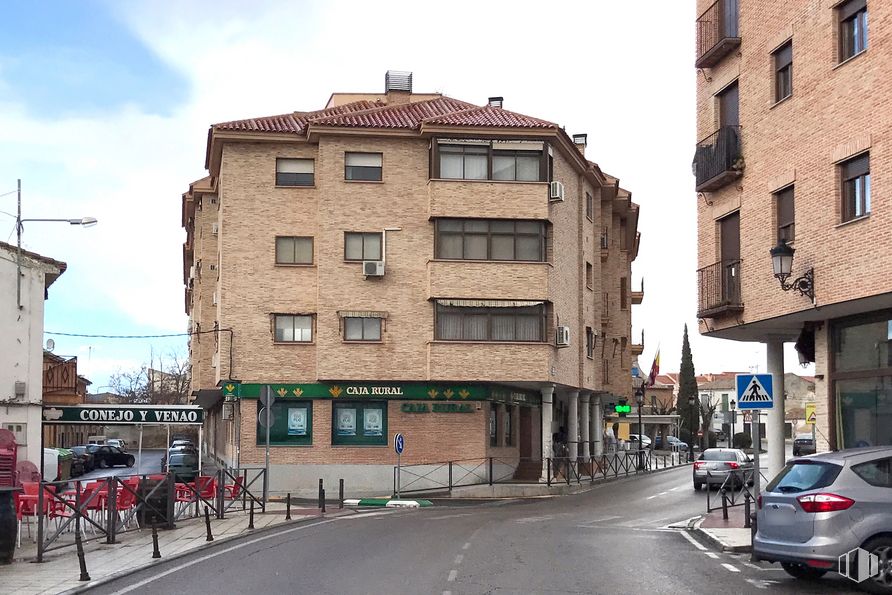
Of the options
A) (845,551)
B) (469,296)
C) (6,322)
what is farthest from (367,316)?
(845,551)

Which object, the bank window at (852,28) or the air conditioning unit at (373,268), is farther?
the air conditioning unit at (373,268)

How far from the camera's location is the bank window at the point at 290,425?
1441 inches

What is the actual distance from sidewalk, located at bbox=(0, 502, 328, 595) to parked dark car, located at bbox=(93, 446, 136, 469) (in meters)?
40.4

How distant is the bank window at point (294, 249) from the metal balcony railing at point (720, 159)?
1655 centimetres

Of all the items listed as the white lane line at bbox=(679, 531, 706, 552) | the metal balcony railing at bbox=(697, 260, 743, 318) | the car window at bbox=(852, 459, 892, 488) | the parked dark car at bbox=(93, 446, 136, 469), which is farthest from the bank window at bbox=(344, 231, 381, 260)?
the parked dark car at bbox=(93, 446, 136, 469)

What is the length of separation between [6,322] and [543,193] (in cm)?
1789

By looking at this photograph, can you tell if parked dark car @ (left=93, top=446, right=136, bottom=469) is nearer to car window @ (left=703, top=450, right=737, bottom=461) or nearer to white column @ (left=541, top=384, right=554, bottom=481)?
white column @ (left=541, top=384, right=554, bottom=481)

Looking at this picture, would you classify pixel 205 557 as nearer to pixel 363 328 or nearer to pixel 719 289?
pixel 719 289

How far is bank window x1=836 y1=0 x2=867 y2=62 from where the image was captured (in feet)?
62.5

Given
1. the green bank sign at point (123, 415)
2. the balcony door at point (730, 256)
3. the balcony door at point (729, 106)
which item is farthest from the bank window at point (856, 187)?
the green bank sign at point (123, 415)

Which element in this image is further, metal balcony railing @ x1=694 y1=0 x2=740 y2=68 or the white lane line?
metal balcony railing @ x1=694 y1=0 x2=740 y2=68

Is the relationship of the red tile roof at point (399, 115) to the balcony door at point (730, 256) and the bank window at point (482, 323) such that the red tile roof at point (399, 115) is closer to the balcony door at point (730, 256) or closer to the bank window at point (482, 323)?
the bank window at point (482, 323)

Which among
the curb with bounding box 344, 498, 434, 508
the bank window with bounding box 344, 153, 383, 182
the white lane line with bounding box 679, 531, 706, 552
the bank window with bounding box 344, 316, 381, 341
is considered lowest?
the curb with bounding box 344, 498, 434, 508

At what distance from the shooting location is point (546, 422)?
1534 inches
